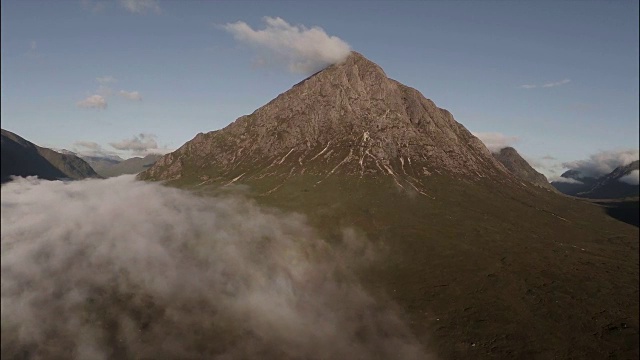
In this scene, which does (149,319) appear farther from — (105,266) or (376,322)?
(376,322)

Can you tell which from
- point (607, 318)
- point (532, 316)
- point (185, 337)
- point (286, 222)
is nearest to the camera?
point (607, 318)

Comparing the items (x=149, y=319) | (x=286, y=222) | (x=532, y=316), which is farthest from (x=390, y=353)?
(x=286, y=222)

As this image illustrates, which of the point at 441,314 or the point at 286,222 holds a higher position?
the point at 286,222

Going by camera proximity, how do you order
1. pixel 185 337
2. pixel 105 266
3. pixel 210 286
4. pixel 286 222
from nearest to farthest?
1. pixel 185 337
2. pixel 105 266
3. pixel 210 286
4. pixel 286 222

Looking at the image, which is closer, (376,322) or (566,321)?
(566,321)

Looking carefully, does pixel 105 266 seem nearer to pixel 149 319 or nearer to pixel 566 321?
pixel 149 319

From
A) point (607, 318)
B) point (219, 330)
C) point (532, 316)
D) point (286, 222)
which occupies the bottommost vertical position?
point (219, 330)

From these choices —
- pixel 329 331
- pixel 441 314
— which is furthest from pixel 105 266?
pixel 441 314
